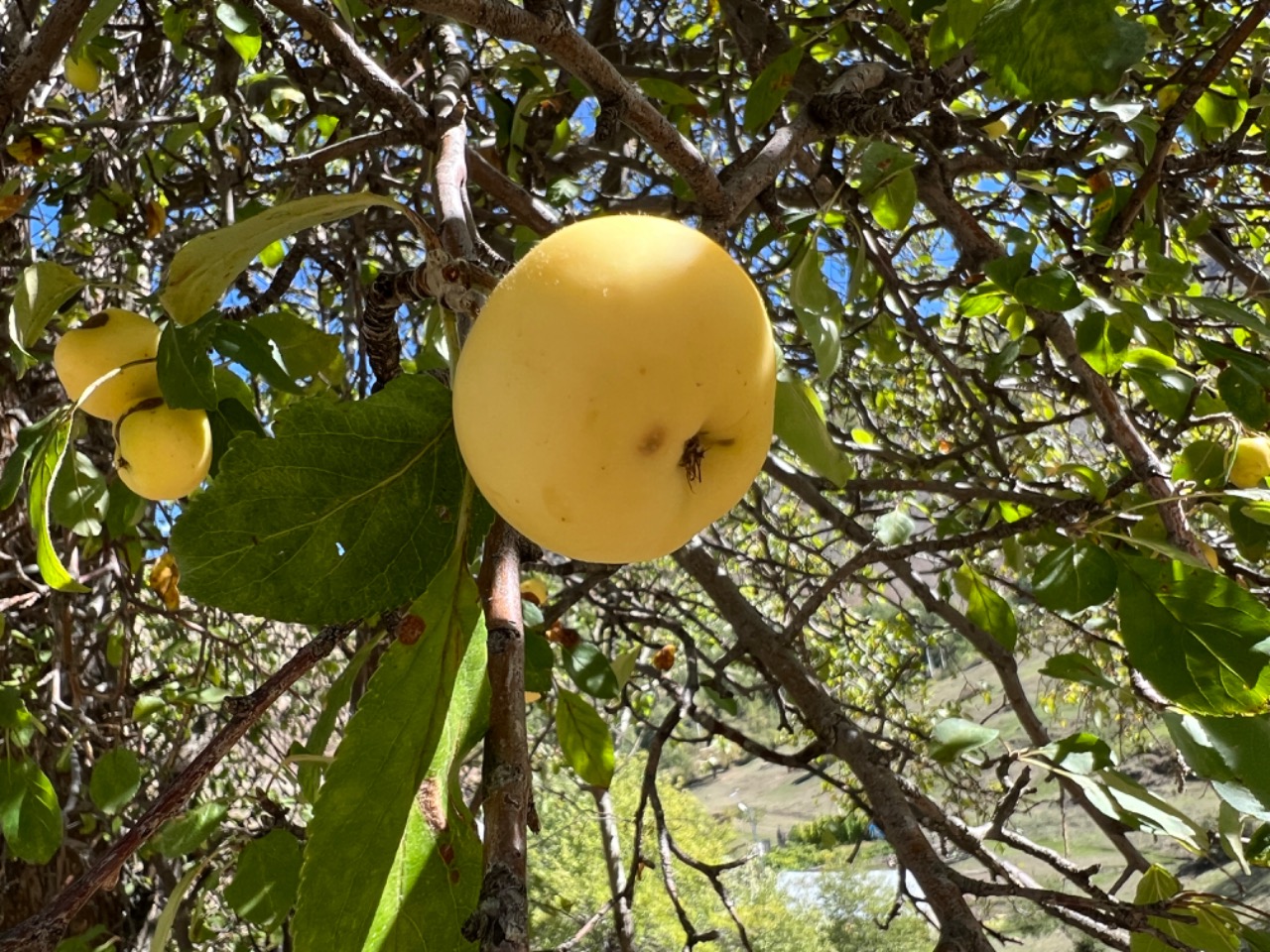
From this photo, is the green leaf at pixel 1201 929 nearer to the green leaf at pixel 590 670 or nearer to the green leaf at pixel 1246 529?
the green leaf at pixel 1246 529

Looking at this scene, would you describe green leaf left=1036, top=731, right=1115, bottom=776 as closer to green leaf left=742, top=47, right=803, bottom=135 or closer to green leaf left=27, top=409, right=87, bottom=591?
green leaf left=742, top=47, right=803, bottom=135

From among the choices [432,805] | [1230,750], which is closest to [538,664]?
[432,805]

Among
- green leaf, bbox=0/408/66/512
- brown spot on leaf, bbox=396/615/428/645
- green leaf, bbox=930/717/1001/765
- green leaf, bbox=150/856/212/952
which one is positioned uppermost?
green leaf, bbox=0/408/66/512

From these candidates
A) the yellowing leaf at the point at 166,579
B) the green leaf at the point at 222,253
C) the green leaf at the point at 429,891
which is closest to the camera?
the green leaf at the point at 429,891

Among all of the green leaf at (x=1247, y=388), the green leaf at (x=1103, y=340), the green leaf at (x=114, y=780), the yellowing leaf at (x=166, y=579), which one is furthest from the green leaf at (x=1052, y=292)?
the yellowing leaf at (x=166, y=579)

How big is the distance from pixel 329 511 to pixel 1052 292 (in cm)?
114

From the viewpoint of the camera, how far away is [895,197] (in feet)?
5.66

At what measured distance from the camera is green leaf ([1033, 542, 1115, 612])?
4.29 ft

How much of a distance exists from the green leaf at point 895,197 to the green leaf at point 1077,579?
697 mm

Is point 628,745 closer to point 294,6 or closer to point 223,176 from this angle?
point 223,176

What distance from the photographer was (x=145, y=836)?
779 mm

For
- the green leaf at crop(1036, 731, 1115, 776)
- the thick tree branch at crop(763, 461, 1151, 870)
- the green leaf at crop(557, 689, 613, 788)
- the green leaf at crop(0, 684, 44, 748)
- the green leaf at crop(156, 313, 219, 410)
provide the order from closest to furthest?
the green leaf at crop(156, 313, 219, 410), the green leaf at crop(1036, 731, 1115, 776), the green leaf at crop(557, 689, 613, 788), the green leaf at crop(0, 684, 44, 748), the thick tree branch at crop(763, 461, 1151, 870)

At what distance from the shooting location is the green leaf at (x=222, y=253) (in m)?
0.85

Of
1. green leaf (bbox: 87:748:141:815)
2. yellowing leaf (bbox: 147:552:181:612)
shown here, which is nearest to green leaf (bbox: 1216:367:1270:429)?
green leaf (bbox: 87:748:141:815)
